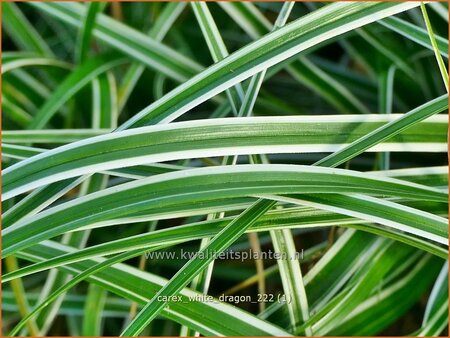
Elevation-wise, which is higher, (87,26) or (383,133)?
(87,26)

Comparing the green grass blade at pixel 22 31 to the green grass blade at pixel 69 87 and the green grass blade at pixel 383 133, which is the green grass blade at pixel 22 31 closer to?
the green grass blade at pixel 69 87

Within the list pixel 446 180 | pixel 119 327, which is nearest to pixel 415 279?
pixel 446 180

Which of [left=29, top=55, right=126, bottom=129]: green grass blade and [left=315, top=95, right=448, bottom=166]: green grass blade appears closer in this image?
[left=315, top=95, right=448, bottom=166]: green grass blade

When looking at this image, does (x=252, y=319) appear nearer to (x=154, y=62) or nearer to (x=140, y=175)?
(x=140, y=175)

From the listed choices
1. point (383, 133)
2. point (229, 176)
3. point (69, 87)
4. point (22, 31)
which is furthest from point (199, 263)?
point (22, 31)

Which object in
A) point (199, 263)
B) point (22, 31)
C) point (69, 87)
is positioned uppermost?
point (22, 31)

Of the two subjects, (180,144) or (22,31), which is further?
(22,31)

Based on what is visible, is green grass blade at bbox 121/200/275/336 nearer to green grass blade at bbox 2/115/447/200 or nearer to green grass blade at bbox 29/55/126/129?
green grass blade at bbox 2/115/447/200

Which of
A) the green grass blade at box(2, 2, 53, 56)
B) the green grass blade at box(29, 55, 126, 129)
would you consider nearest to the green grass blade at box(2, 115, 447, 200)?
the green grass blade at box(29, 55, 126, 129)

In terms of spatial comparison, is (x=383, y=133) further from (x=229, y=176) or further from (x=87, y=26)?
(x=87, y=26)
